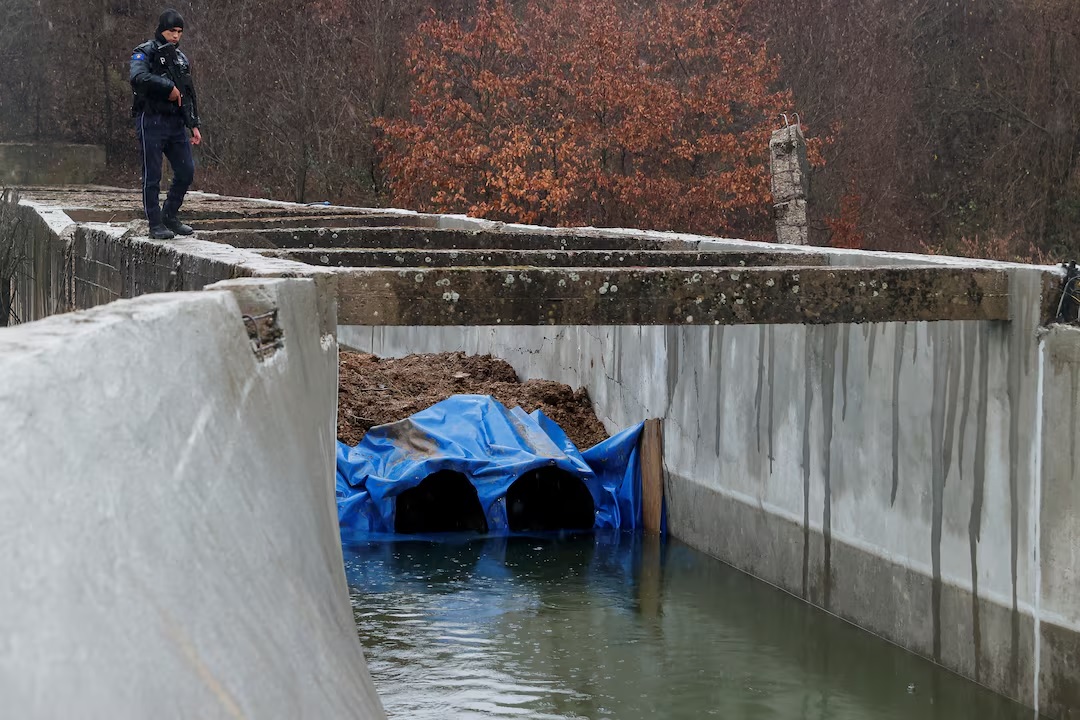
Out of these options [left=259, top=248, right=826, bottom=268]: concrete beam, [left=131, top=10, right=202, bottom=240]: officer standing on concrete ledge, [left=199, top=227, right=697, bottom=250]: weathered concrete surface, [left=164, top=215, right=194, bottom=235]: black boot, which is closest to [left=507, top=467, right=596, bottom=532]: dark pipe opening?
[left=199, top=227, right=697, bottom=250]: weathered concrete surface

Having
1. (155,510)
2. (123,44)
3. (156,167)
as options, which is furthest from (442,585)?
(123,44)

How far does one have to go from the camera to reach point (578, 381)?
15.5m

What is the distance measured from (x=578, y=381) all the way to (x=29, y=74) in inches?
1034

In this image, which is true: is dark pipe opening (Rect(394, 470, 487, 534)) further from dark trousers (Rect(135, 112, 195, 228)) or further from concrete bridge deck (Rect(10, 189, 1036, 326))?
dark trousers (Rect(135, 112, 195, 228))

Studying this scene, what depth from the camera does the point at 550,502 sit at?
44.2 ft

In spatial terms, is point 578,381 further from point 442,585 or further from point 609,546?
point 442,585

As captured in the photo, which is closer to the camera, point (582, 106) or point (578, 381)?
point (578, 381)

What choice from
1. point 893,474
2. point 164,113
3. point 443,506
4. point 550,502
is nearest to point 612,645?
point 893,474

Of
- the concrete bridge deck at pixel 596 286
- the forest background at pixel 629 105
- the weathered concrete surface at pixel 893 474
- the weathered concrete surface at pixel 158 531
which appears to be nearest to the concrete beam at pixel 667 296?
the concrete bridge deck at pixel 596 286

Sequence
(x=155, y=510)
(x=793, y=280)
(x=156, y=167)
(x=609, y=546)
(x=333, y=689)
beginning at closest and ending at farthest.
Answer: (x=155, y=510)
(x=333, y=689)
(x=793, y=280)
(x=156, y=167)
(x=609, y=546)

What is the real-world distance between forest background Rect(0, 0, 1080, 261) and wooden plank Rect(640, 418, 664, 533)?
964 cm

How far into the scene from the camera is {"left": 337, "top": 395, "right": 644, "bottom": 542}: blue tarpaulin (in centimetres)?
1281

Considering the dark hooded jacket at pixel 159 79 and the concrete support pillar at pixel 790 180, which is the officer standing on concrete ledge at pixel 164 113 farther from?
the concrete support pillar at pixel 790 180

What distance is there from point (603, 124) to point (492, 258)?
15618 mm
